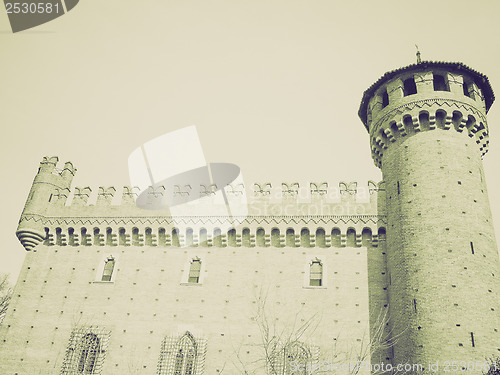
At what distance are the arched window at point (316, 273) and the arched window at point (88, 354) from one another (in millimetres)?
9247

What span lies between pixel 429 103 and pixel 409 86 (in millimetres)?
1952

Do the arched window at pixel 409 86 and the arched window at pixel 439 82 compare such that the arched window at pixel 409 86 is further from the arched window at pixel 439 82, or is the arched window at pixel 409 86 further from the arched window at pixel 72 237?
the arched window at pixel 72 237

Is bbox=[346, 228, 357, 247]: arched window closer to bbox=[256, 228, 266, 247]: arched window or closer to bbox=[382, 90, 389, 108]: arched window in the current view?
bbox=[256, 228, 266, 247]: arched window

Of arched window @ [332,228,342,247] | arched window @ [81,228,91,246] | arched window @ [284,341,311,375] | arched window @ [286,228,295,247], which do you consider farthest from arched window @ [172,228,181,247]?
arched window @ [332,228,342,247]

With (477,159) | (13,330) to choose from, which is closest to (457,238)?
(477,159)

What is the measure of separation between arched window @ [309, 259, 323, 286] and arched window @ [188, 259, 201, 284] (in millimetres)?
4900

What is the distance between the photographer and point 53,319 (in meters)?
19.0

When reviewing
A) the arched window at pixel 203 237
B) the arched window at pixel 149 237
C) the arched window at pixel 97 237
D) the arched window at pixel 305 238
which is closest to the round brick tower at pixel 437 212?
the arched window at pixel 305 238

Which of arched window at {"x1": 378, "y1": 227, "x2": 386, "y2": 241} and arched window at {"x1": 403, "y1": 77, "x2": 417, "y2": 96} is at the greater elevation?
arched window at {"x1": 403, "y1": 77, "x2": 417, "y2": 96}

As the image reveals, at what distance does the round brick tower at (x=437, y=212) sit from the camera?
1526cm

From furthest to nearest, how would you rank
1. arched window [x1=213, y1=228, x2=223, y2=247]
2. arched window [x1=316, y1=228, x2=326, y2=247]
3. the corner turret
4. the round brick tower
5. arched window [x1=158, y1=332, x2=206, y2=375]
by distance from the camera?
the corner turret → arched window [x1=213, y1=228, x2=223, y2=247] → arched window [x1=316, y1=228, x2=326, y2=247] → arched window [x1=158, y1=332, x2=206, y2=375] → the round brick tower

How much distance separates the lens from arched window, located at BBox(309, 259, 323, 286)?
731 inches

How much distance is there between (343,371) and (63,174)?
1647 centimetres

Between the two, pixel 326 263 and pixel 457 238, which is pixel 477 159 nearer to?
pixel 457 238
